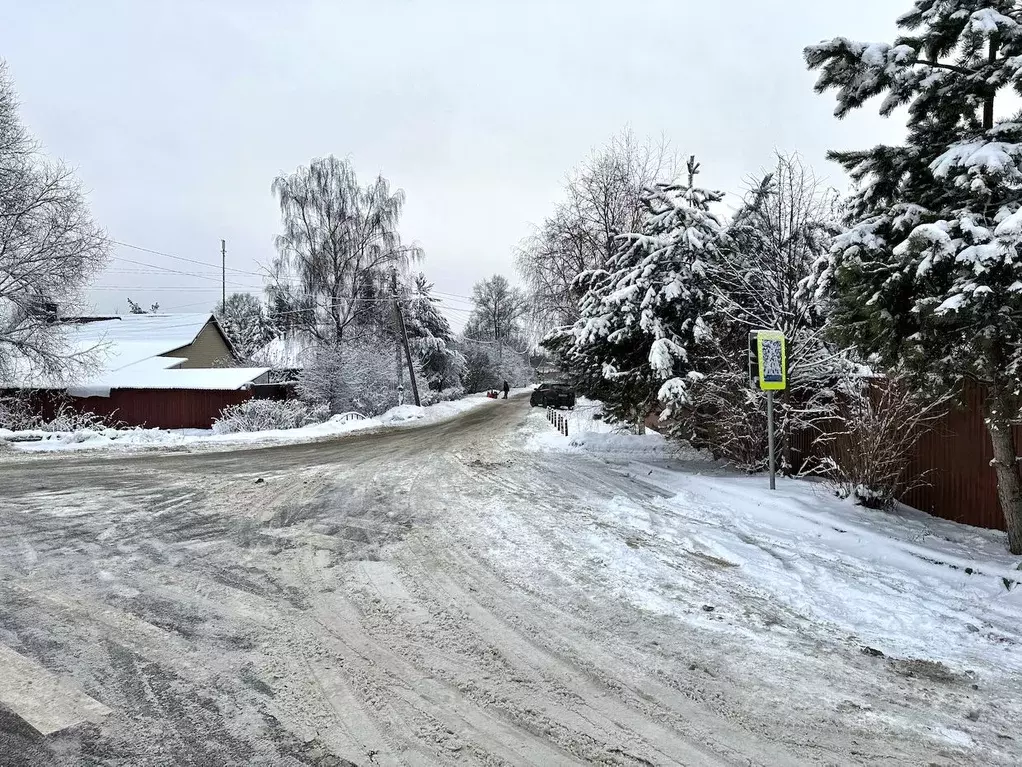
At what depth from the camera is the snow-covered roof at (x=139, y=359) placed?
2050 cm

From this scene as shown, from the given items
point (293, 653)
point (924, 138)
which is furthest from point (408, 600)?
point (924, 138)

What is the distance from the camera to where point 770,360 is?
340 inches

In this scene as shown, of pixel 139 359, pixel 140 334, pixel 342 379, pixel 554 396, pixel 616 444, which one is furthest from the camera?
pixel 554 396

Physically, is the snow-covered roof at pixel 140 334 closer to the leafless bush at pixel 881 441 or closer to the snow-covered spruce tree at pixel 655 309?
the snow-covered spruce tree at pixel 655 309

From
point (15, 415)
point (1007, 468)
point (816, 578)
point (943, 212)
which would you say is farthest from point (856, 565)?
point (15, 415)

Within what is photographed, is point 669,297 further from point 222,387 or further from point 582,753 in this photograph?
point 222,387

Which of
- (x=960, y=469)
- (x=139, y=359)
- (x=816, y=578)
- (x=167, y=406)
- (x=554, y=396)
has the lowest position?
(x=816, y=578)

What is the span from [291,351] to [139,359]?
6.73 meters

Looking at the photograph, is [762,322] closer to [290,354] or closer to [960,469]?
[960,469]

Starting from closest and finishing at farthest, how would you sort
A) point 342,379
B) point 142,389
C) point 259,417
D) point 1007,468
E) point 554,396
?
point 1007,468 → point 259,417 → point 142,389 → point 342,379 → point 554,396

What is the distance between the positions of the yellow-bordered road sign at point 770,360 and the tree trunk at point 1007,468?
2.85 m

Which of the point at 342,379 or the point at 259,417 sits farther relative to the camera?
the point at 342,379

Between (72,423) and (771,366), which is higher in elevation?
(771,366)

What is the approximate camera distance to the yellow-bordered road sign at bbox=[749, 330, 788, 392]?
28.2 ft
